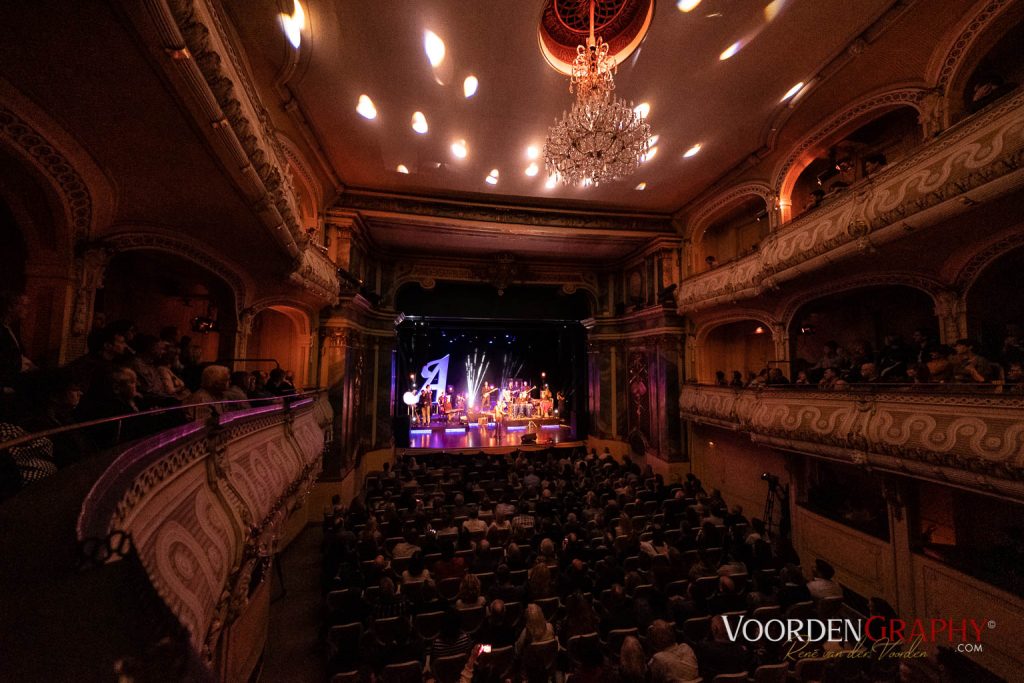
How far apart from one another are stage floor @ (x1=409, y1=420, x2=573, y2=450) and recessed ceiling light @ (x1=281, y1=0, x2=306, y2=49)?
1181 centimetres

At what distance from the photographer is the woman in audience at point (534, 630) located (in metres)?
4.14

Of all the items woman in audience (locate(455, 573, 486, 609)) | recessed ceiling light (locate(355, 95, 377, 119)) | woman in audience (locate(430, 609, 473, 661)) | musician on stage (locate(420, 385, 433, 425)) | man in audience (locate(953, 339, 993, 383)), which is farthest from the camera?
musician on stage (locate(420, 385, 433, 425))

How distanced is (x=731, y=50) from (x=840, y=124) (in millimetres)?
3447

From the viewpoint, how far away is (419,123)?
7562 millimetres

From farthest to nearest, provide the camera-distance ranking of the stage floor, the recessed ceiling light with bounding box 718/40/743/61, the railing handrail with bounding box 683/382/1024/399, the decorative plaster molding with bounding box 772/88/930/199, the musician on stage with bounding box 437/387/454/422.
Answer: the musician on stage with bounding box 437/387/454/422 → the stage floor → the decorative plaster molding with bounding box 772/88/930/199 → the recessed ceiling light with bounding box 718/40/743/61 → the railing handrail with bounding box 683/382/1024/399

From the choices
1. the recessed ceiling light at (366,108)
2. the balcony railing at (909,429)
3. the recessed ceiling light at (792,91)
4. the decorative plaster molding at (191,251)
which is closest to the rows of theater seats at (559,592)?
the balcony railing at (909,429)

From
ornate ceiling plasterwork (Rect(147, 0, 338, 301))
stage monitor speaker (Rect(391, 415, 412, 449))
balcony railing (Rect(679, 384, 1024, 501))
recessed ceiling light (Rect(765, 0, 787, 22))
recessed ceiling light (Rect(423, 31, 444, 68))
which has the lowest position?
stage monitor speaker (Rect(391, 415, 412, 449))

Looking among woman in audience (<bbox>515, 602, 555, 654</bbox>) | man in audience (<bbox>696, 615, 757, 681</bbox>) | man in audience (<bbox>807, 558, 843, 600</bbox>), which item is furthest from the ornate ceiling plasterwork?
man in audience (<bbox>807, 558, 843, 600</bbox>)

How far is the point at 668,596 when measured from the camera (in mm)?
5262

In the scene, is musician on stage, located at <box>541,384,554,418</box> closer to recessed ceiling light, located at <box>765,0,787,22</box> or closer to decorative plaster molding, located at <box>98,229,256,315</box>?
decorative plaster molding, located at <box>98,229,256,315</box>

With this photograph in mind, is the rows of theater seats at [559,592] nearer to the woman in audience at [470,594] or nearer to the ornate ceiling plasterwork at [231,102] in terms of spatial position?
the woman in audience at [470,594]

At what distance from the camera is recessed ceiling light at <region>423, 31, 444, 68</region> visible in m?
5.70

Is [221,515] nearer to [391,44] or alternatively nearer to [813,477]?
[391,44]

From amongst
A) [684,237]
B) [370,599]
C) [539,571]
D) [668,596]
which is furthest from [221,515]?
[684,237]
